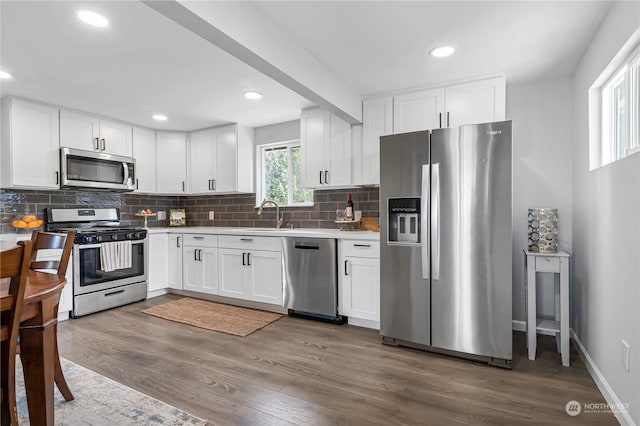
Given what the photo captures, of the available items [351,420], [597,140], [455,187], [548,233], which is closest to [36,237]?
[351,420]

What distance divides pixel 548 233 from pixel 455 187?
0.91 meters

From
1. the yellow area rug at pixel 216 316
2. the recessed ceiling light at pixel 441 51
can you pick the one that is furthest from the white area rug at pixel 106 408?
the recessed ceiling light at pixel 441 51

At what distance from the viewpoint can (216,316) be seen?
3555mm

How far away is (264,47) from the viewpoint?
6.63ft

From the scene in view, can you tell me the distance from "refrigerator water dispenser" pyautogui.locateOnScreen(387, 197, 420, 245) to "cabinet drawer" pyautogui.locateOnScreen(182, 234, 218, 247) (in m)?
2.33

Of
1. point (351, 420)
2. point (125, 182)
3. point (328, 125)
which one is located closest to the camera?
point (351, 420)

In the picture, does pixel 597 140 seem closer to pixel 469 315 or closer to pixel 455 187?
pixel 455 187

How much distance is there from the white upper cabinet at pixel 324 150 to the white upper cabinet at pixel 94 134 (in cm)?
244

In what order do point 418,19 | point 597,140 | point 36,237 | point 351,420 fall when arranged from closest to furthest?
point 351,420, point 36,237, point 418,19, point 597,140

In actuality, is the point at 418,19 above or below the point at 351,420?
above

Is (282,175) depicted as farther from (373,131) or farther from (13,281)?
(13,281)

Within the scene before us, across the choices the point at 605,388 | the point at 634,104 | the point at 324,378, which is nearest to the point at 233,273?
the point at 324,378

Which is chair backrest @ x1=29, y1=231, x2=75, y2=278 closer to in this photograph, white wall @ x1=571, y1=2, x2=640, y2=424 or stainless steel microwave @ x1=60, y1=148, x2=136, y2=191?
stainless steel microwave @ x1=60, y1=148, x2=136, y2=191

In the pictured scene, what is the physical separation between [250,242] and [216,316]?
88 cm
